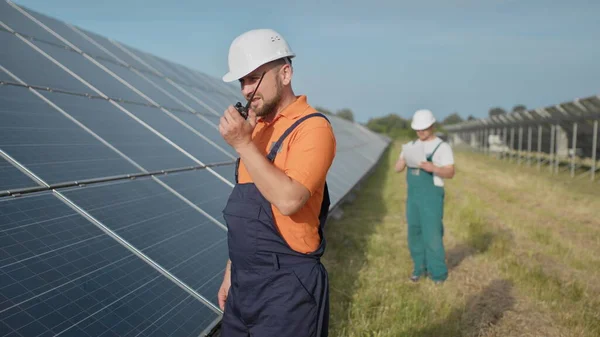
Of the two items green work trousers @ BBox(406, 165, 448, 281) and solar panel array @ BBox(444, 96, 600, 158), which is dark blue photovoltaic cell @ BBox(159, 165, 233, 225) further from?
solar panel array @ BBox(444, 96, 600, 158)

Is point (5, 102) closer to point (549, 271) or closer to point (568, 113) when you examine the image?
point (549, 271)

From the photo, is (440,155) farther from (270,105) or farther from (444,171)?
(270,105)

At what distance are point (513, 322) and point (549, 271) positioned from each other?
2.11 m

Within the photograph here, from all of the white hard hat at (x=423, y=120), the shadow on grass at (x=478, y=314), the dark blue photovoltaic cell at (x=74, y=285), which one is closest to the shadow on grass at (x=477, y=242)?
the shadow on grass at (x=478, y=314)

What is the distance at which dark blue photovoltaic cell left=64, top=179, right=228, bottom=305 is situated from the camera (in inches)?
124

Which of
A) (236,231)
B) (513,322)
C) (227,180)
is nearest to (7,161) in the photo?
(236,231)

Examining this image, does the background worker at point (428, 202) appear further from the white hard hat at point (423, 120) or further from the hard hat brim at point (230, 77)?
the hard hat brim at point (230, 77)

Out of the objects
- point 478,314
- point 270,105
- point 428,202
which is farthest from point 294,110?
point 428,202

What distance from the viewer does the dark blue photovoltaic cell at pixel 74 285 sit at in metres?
2.19

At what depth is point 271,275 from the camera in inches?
89.6

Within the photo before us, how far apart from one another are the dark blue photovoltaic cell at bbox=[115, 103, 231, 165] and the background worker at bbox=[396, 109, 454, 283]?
236cm

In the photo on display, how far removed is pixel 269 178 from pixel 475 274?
5.22 m

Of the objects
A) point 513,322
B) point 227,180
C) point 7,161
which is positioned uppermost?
point 7,161

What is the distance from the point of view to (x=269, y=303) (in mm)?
2289
